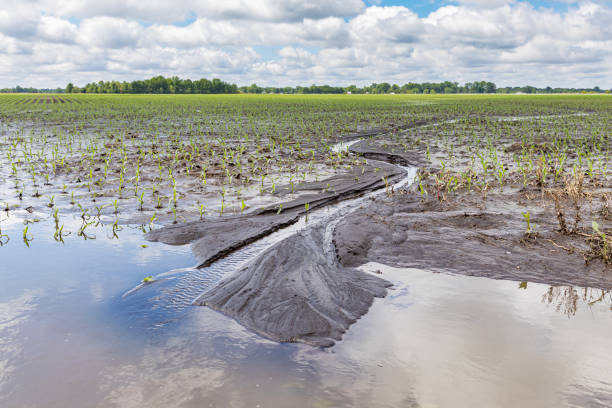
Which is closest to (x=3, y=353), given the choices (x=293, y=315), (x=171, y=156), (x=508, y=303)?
(x=293, y=315)

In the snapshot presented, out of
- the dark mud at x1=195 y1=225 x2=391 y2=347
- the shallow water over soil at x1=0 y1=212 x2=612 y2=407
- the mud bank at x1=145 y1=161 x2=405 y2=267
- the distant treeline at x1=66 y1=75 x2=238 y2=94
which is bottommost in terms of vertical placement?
the shallow water over soil at x1=0 y1=212 x2=612 y2=407

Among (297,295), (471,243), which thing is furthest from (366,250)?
(297,295)

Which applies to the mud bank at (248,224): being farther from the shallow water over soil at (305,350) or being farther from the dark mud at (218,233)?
the shallow water over soil at (305,350)

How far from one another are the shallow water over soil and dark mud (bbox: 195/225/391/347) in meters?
0.15

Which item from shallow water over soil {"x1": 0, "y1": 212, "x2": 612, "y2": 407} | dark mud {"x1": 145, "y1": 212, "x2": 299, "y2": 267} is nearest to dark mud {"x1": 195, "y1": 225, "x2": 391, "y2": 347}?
shallow water over soil {"x1": 0, "y1": 212, "x2": 612, "y2": 407}

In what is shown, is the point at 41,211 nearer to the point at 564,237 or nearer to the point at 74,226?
the point at 74,226

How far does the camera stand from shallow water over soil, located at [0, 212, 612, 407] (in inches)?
130

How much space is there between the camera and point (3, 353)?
3.83 meters

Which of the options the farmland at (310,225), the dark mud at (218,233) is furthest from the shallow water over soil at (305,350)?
the dark mud at (218,233)

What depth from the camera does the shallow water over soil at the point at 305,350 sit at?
3.31m

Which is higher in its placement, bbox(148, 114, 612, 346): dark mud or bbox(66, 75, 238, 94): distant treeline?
bbox(66, 75, 238, 94): distant treeline

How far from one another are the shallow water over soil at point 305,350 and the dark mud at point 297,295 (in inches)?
6.0

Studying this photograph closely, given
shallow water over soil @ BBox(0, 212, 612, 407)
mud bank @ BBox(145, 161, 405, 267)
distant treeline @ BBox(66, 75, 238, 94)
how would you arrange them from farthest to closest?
1. distant treeline @ BBox(66, 75, 238, 94)
2. mud bank @ BBox(145, 161, 405, 267)
3. shallow water over soil @ BBox(0, 212, 612, 407)

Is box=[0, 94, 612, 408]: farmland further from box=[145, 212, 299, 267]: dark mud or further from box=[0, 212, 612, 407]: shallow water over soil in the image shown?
box=[0, 212, 612, 407]: shallow water over soil
